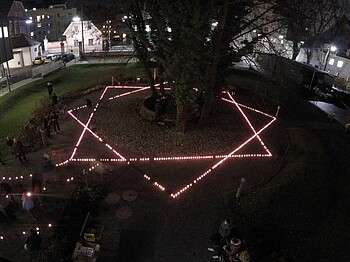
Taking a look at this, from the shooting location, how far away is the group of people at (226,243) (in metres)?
10.9

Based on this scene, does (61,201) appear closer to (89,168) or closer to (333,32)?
(89,168)

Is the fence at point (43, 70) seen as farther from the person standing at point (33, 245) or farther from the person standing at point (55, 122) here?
the person standing at point (33, 245)

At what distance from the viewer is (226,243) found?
1149cm

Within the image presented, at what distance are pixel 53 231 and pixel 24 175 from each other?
5055 mm

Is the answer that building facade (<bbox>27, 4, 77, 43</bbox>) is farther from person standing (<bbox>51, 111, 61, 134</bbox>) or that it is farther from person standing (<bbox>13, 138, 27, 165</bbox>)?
person standing (<bbox>13, 138, 27, 165</bbox>)

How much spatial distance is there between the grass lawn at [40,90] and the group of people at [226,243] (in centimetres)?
1421

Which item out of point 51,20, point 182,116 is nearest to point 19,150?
point 182,116

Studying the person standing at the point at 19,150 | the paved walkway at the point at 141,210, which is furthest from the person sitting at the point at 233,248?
the person standing at the point at 19,150

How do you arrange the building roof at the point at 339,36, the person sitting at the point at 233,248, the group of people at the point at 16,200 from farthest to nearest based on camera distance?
the building roof at the point at 339,36
the group of people at the point at 16,200
the person sitting at the point at 233,248

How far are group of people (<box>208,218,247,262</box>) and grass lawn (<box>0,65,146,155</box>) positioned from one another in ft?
46.6

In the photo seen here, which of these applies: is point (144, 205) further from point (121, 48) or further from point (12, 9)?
point (121, 48)

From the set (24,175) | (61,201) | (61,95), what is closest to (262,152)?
(61,201)

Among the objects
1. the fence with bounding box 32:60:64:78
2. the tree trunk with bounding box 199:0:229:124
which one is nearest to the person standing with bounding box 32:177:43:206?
the tree trunk with bounding box 199:0:229:124

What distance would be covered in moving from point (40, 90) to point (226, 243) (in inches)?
1032
